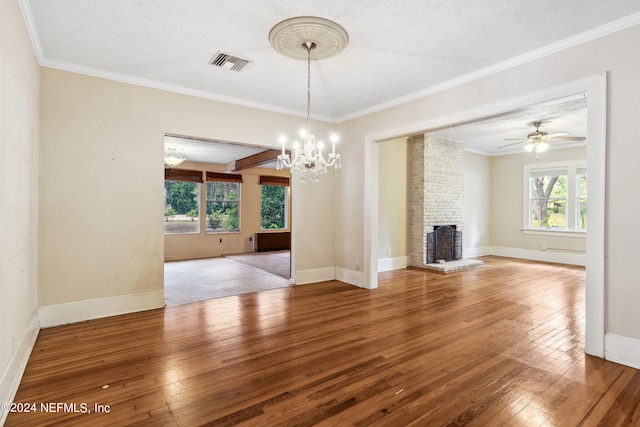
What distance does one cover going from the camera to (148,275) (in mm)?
3990

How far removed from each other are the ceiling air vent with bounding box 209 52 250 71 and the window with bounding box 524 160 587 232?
26.8 ft

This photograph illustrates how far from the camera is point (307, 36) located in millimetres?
2820

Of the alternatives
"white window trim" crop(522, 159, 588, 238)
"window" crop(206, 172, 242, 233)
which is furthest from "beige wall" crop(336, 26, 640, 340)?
"window" crop(206, 172, 242, 233)

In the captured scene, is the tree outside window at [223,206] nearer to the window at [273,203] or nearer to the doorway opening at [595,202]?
the window at [273,203]

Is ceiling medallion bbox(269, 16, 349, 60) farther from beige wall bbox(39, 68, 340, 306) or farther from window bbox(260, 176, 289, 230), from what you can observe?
window bbox(260, 176, 289, 230)

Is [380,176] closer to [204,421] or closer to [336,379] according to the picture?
[336,379]

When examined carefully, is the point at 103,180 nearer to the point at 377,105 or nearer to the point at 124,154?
the point at 124,154

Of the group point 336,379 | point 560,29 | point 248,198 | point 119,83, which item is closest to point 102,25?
point 119,83

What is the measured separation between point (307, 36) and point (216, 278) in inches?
181

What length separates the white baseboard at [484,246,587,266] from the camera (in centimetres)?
743

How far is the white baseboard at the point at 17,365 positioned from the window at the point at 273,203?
7586mm

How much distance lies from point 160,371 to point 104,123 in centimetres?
296

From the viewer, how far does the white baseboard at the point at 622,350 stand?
2521mm

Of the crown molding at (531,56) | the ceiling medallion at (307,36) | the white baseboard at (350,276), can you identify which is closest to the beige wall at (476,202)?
the white baseboard at (350,276)
